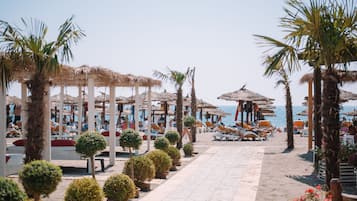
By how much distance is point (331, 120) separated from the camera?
7.61 m

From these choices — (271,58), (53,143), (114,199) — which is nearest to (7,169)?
(53,143)

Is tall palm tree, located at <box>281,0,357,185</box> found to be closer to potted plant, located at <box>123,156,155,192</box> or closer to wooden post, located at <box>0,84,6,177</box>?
potted plant, located at <box>123,156,155,192</box>

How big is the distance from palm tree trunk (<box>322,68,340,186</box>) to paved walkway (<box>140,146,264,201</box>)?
173cm

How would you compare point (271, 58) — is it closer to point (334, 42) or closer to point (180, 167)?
point (334, 42)

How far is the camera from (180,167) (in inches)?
528

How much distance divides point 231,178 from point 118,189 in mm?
4027

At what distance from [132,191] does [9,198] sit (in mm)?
3057

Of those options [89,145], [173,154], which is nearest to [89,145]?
[89,145]

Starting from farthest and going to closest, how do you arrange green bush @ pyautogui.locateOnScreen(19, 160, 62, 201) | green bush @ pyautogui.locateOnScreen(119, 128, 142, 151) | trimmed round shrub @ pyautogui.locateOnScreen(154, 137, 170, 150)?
trimmed round shrub @ pyautogui.locateOnScreen(154, 137, 170, 150) < green bush @ pyautogui.locateOnScreen(119, 128, 142, 151) < green bush @ pyautogui.locateOnScreen(19, 160, 62, 201)

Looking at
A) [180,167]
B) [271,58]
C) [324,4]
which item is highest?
[324,4]

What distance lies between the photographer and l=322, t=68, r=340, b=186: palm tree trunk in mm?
7625

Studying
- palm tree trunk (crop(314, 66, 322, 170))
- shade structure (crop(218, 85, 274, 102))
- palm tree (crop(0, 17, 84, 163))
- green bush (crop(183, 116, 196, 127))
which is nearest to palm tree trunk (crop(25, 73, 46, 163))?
palm tree (crop(0, 17, 84, 163))

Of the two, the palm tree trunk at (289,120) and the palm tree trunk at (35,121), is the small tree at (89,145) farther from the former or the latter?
the palm tree trunk at (289,120)

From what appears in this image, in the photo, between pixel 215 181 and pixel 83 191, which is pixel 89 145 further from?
pixel 215 181
